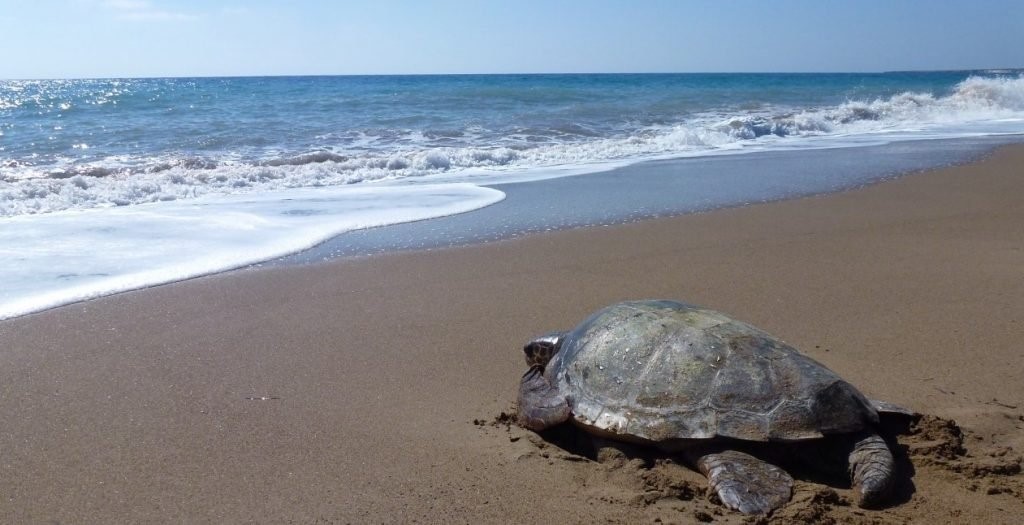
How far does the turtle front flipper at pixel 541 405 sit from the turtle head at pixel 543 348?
221mm

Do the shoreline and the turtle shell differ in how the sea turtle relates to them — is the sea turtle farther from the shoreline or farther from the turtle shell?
the shoreline

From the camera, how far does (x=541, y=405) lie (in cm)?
335

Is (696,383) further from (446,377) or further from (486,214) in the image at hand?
(486,214)

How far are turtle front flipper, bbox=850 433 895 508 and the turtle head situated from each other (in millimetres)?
1360

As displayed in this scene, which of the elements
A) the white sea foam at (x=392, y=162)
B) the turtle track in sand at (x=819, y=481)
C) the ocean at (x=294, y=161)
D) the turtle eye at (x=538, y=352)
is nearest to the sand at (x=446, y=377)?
the turtle track in sand at (x=819, y=481)

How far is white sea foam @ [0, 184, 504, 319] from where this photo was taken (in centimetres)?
543

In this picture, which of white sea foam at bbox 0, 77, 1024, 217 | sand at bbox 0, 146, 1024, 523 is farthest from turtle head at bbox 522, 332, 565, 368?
white sea foam at bbox 0, 77, 1024, 217

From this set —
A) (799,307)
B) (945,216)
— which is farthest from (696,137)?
(799,307)

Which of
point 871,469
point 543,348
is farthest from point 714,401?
point 543,348

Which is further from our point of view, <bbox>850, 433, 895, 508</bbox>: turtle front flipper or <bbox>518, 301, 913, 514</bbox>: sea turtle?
<bbox>518, 301, 913, 514</bbox>: sea turtle

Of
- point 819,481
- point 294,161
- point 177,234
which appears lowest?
point 819,481

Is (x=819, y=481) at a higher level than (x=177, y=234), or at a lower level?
lower

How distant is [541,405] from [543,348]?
0.47 meters

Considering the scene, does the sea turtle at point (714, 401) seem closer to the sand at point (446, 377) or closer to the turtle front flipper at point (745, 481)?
the turtle front flipper at point (745, 481)
